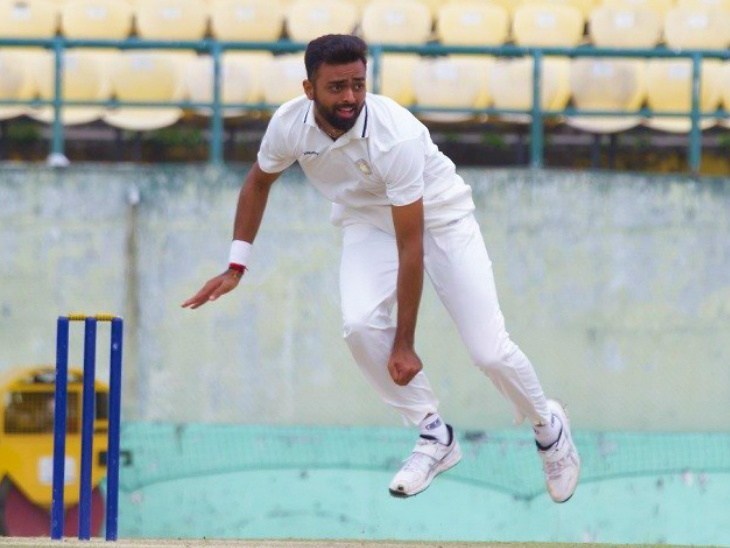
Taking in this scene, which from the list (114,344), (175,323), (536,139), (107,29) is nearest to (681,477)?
(536,139)

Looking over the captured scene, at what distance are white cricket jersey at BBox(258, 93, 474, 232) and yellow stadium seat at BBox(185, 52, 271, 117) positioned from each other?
438 centimetres

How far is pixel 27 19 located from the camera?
10.4 meters

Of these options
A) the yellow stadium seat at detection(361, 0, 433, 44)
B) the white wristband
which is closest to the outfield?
the white wristband

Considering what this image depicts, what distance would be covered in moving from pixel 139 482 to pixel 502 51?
3.03 metres

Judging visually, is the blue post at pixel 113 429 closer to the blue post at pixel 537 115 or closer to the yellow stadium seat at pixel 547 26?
the blue post at pixel 537 115

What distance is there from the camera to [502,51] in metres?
9.01

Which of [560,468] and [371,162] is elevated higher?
[371,162]

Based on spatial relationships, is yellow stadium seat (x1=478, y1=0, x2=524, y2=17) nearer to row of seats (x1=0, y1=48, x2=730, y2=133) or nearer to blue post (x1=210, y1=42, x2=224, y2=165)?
row of seats (x1=0, y1=48, x2=730, y2=133)

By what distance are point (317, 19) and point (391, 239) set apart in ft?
17.1

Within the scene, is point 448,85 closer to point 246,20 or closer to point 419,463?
point 246,20

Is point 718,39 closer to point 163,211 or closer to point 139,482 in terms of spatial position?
point 163,211

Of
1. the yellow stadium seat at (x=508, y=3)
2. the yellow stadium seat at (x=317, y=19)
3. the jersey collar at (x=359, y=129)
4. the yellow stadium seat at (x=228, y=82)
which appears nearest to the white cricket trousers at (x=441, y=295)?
the jersey collar at (x=359, y=129)

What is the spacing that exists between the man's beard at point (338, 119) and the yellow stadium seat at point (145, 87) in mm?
4667

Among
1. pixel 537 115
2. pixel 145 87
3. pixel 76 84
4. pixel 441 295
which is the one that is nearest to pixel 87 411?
pixel 441 295
